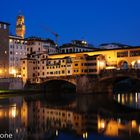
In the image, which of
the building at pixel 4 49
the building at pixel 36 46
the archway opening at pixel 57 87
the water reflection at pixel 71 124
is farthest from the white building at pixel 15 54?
the water reflection at pixel 71 124

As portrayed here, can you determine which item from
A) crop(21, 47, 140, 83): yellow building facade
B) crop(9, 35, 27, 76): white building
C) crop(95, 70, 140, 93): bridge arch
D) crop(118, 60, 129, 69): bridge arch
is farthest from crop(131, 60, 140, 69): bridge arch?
crop(9, 35, 27, 76): white building

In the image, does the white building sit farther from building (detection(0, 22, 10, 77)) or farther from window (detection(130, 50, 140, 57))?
window (detection(130, 50, 140, 57))

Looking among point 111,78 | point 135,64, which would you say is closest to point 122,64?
point 135,64

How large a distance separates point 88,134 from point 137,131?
392 centimetres

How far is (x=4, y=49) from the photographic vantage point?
273ft

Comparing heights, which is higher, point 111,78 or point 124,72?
point 124,72

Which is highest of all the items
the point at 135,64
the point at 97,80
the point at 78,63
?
the point at 78,63

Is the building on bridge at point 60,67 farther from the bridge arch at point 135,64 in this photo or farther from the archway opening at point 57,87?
the bridge arch at point 135,64

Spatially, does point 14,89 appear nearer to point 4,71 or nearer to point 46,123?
point 4,71

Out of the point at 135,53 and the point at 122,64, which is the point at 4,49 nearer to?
the point at 122,64

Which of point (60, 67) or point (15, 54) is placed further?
point (15, 54)

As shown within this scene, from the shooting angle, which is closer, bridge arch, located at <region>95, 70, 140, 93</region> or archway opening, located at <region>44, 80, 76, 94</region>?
bridge arch, located at <region>95, 70, 140, 93</region>

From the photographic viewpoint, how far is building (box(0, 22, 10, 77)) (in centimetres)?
8225

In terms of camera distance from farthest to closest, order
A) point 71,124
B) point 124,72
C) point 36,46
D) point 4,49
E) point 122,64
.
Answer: point 36,46
point 4,49
point 122,64
point 124,72
point 71,124
